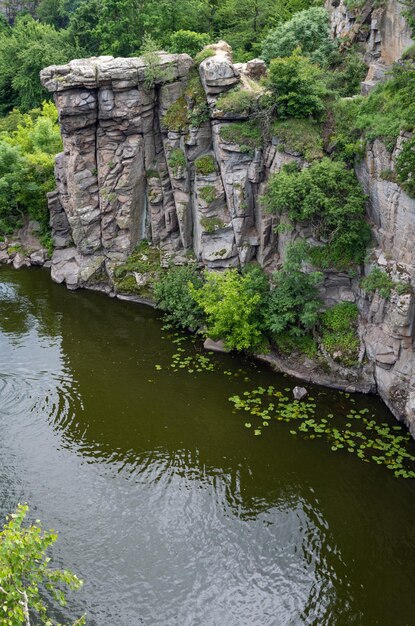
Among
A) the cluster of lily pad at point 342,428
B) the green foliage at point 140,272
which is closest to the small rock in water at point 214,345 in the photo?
the cluster of lily pad at point 342,428

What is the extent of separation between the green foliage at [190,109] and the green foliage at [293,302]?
10.5 metres

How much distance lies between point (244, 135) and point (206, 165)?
3.11m

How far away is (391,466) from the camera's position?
22.8m

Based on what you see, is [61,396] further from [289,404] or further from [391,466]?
[391,466]

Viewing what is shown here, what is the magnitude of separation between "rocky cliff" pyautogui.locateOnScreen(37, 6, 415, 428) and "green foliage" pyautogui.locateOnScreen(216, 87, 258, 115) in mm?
370

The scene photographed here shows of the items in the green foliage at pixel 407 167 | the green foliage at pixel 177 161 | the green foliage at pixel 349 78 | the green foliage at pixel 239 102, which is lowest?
the green foliage at pixel 177 161

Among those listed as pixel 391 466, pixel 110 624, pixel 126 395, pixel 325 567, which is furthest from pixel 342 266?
pixel 110 624

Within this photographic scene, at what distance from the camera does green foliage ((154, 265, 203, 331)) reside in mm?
32281

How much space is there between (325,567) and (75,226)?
88.8 ft

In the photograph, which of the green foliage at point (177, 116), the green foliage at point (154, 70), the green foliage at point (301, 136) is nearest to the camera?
the green foliage at point (301, 136)

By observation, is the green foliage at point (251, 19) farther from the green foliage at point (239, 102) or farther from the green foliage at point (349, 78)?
the green foliage at point (239, 102)

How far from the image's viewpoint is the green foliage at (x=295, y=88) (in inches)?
1120

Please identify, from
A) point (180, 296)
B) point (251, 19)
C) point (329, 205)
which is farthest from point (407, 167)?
point (251, 19)

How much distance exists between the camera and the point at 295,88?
94.7 feet
